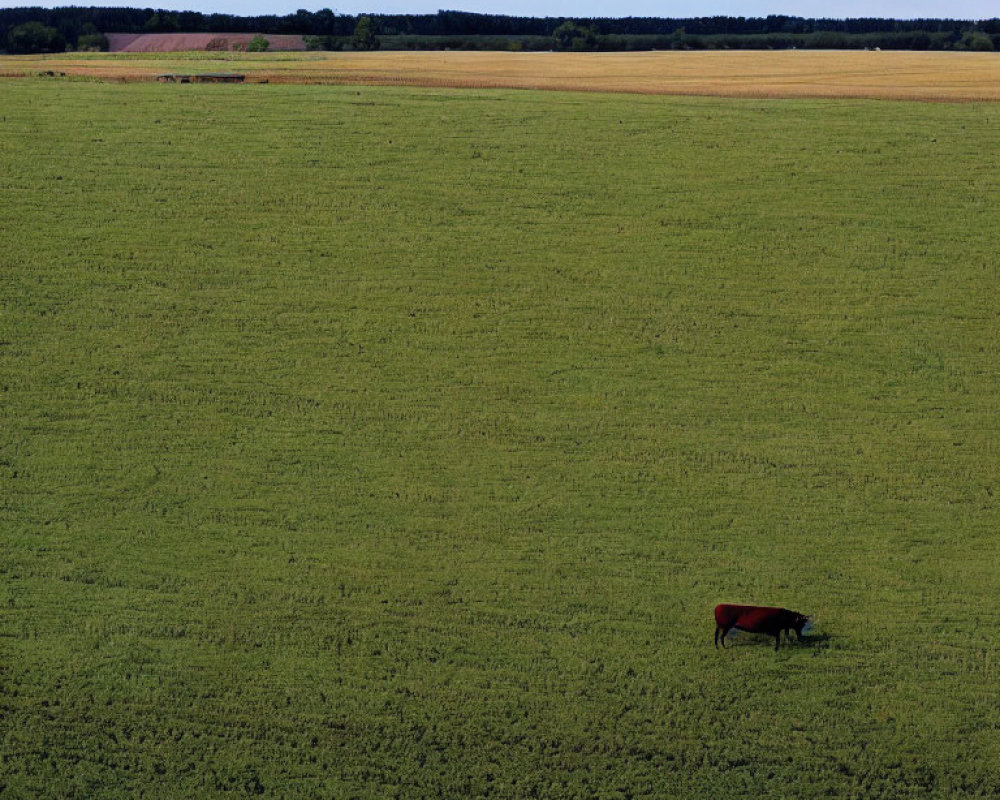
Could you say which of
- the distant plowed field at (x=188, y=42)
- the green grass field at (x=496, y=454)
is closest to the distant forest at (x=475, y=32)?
the distant plowed field at (x=188, y=42)

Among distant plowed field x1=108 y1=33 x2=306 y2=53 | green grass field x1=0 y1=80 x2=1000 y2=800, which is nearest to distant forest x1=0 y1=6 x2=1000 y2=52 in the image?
distant plowed field x1=108 y1=33 x2=306 y2=53

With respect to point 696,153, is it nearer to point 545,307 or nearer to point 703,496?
point 545,307

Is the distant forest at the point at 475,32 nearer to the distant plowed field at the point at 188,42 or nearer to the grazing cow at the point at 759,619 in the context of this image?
the distant plowed field at the point at 188,42

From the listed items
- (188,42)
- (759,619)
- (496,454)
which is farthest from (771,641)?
(188,42)

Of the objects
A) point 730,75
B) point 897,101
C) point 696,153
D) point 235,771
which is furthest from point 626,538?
point 730,75

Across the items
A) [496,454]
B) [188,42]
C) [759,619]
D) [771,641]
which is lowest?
[771,641]

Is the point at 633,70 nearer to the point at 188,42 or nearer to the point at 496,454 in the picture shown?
the point at 496,454
